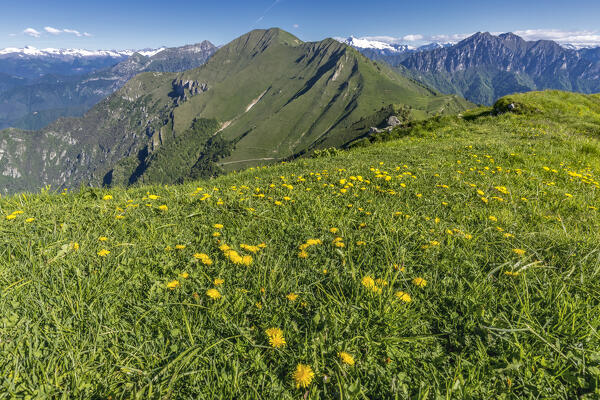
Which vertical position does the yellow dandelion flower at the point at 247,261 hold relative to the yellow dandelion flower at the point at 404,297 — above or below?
above

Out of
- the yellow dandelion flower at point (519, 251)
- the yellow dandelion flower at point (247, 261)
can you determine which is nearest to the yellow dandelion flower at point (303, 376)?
the yellow dandelion flower at point (247, 261)

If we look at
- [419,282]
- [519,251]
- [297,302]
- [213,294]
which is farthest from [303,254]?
[519,251]

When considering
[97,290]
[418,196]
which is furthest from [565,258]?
[97,290]

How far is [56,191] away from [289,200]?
231 inches

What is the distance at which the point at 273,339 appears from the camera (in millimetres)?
2193

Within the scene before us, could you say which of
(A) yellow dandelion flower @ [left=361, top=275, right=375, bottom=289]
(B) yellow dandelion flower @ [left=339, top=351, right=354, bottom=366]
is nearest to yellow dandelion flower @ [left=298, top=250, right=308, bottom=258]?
(A) yellow dandelion flower @ [left=361, top=275, right=375, bottom=289]

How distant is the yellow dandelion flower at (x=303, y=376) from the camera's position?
74.0 inches

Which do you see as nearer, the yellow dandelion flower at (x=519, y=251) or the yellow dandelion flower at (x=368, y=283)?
the yellow dandelion flower at (x=368, y=283)

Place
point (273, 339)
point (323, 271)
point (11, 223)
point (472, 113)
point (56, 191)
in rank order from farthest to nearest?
point (472, 113)
point (56, 191)
point (11, 223)
point (323, 271)
point (273, 339)

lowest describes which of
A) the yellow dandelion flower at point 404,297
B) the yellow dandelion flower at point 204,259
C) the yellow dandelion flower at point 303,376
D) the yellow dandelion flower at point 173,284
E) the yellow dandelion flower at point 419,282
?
the yellow dandelion flower at point 303,376

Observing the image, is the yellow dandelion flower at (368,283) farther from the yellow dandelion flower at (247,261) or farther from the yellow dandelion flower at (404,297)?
the yellow dandelion flower at (247,261)

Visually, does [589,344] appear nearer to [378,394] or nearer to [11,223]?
[378,394]

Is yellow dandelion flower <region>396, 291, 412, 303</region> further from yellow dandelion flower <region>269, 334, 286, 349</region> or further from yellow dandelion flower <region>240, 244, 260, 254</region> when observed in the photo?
yellow dandelion flower <region>240, 244, 260, 254</region>

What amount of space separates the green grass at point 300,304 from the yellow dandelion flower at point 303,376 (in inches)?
2.4
